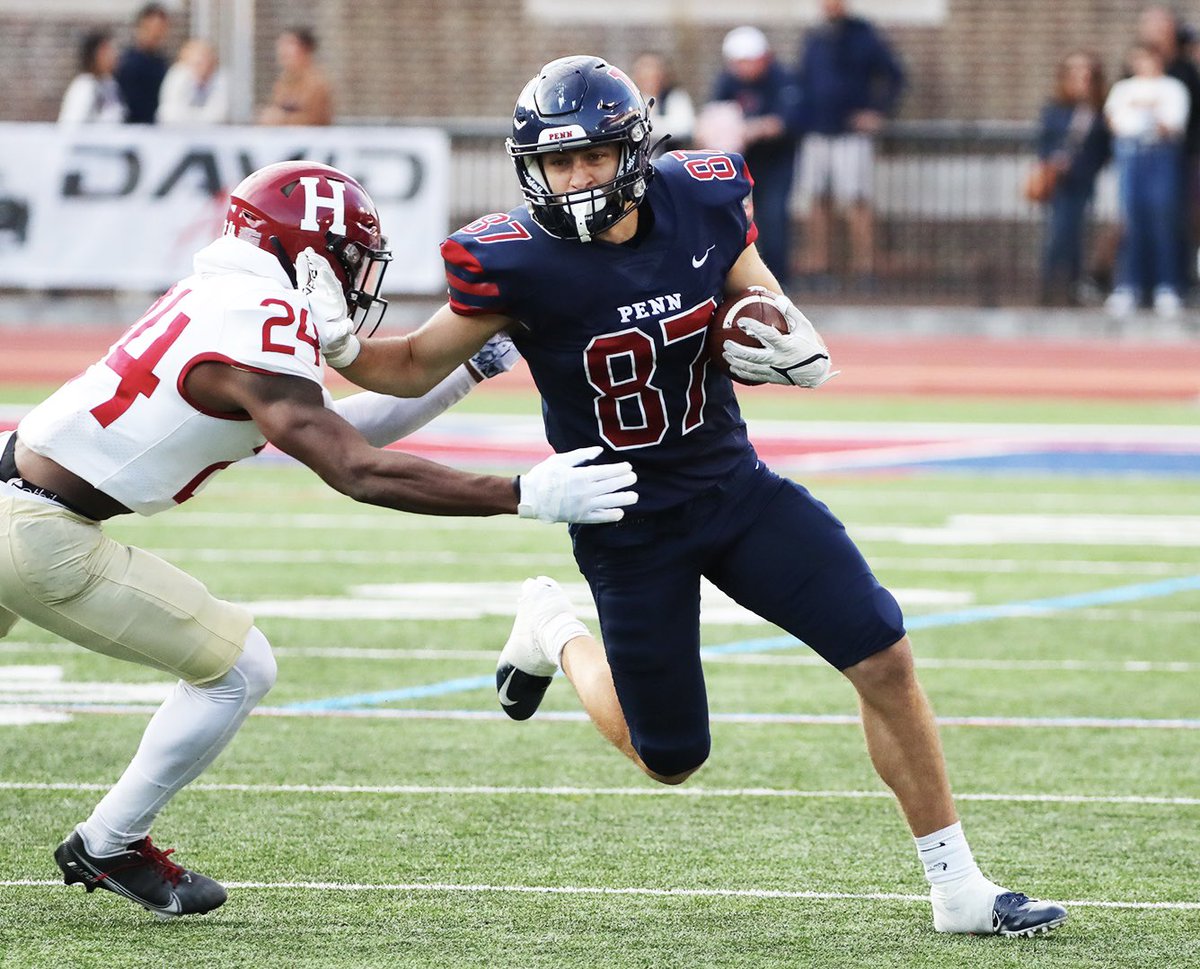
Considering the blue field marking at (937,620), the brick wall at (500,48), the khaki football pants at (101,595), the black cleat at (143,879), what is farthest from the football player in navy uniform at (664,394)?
the brick wall at (500,48)

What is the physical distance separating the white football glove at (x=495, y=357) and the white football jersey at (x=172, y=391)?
531 millimetres

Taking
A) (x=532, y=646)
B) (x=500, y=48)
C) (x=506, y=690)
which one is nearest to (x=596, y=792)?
(x=506, y=690)

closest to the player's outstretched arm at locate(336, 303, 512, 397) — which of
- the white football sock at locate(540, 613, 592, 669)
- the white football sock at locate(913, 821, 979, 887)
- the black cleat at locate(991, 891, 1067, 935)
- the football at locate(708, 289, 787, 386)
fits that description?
the football at locate(708, 289, 787, 386)

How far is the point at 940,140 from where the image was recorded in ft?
60.8

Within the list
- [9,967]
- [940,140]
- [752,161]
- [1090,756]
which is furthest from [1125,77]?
[9,967]

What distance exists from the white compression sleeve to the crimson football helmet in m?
0.44

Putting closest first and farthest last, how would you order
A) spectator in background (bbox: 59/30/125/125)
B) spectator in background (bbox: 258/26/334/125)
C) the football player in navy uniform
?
the football player in navy uniform, spectator in background (bbox: 258/26/334/125), spectator in background (bbox: 59/30/125/125)

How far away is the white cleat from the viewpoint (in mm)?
5406

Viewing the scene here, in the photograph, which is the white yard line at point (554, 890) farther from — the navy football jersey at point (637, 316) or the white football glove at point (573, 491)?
the white football glove at point (573, 491)

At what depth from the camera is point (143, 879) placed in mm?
4574

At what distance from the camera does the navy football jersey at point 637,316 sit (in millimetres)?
4559

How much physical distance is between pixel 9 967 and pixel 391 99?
56.5 feet

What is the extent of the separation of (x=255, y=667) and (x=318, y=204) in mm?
992

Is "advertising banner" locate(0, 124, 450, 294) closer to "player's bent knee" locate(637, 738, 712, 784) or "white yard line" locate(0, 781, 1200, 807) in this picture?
"white yard line" locate(0, 781, 1200, 807)
